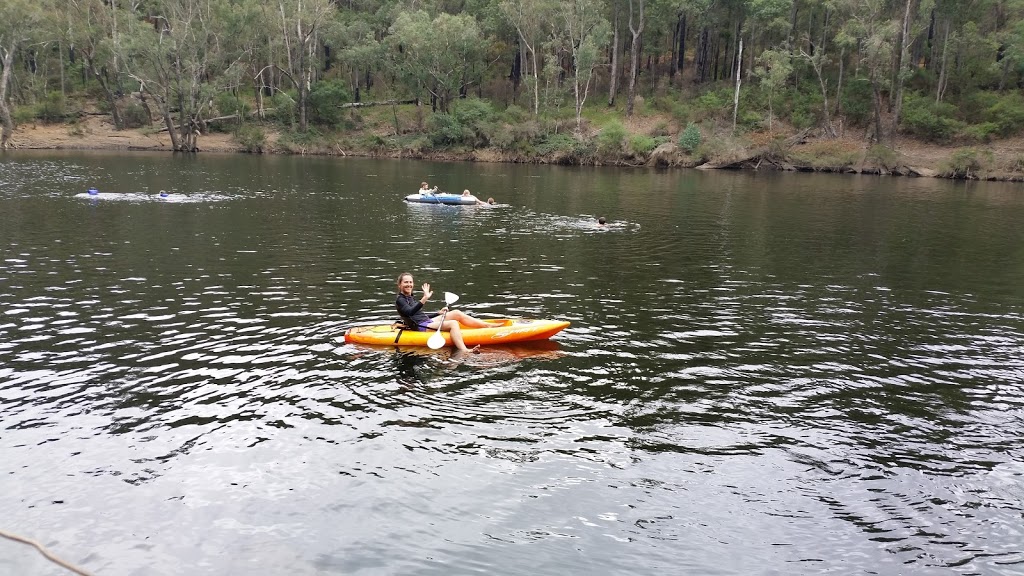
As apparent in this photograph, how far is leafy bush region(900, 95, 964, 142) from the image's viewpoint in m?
57.7

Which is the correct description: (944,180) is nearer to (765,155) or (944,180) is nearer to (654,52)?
(765,155)

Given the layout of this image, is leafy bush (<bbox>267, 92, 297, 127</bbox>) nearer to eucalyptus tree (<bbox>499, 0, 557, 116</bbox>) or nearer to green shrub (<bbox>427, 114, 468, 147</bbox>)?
green shrub (<bbox>427, 114, 468, 147</bbox>)

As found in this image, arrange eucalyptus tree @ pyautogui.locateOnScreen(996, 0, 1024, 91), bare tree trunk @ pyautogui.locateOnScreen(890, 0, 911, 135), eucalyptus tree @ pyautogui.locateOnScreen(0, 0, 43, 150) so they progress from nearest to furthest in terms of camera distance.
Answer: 1. eucalyptus tree @ pyautogui.locateOnScreen(996, 0, 1024, 91)
2. bare tree trunk @ pyautogui.locateOnScreen(890, 0, 911, 135)
3. eucalyptus tree @ pyautogui.locateOnScreen(0, 0, 43, 150)

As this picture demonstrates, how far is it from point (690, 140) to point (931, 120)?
19.7 meters

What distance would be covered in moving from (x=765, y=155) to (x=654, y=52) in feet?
66.8

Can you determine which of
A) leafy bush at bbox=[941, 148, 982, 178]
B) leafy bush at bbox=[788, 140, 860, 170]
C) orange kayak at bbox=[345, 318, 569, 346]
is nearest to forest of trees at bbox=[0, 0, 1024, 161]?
leafy bush at bbox=[788, 140, 860, 170]

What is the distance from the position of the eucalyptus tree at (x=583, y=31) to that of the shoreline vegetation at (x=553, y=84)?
Answer: 224mm

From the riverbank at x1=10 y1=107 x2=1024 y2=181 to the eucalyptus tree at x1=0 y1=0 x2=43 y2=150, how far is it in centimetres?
193

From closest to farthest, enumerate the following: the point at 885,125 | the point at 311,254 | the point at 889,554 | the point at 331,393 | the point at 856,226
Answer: the point at 889,554 → the point at 331,393 → the point at 311,254 → the point at 856,226 → the point at 885,125

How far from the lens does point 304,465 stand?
8961mm

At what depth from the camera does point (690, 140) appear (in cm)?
6369

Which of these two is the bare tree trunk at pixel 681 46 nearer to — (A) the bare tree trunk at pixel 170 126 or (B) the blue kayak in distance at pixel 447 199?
(B) the blue kayak in distance at pixel 447 199

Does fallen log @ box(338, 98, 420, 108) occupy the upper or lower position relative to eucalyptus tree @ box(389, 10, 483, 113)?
lower

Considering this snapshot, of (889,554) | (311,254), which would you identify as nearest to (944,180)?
(311,254)
